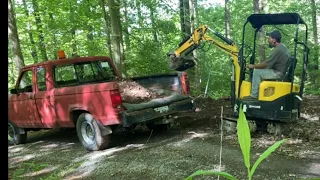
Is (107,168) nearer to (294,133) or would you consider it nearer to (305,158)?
(305,158)

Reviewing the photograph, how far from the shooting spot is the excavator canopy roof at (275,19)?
6818mm

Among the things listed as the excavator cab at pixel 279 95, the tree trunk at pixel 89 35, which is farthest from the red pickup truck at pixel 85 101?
the tree trunk at pixel 89 35

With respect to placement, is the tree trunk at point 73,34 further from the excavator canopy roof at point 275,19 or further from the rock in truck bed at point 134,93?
the excavator canopy roof at point 275,19

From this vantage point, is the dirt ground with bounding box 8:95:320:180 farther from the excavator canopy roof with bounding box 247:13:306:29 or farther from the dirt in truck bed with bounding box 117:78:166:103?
the excavator canopy roof with bounding box 247:13:306:29

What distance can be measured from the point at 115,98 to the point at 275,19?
4.00m

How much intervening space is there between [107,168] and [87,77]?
10.3 ft

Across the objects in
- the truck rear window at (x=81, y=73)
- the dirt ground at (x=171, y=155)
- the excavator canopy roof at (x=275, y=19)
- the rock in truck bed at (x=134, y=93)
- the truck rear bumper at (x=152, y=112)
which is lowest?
the dirt ground at (x=171, y=155)

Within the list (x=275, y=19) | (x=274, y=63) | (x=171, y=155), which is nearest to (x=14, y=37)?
(x=171, y=155)

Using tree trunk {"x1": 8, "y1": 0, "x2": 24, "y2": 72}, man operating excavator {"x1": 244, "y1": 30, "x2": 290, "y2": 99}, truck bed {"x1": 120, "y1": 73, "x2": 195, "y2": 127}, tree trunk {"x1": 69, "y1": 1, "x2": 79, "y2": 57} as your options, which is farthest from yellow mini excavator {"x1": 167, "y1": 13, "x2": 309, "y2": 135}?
tree trunk {"x1": 69, "y1": 1, "x2": 79, "y2": 57}

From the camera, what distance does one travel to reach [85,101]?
271 inches

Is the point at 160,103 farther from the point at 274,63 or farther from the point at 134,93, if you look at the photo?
the point at 274,63

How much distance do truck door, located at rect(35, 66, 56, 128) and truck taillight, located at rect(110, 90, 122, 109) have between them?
1.91 meters

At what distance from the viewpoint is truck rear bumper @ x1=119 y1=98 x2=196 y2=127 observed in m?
6.57

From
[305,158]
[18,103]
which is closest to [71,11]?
[18,103]
